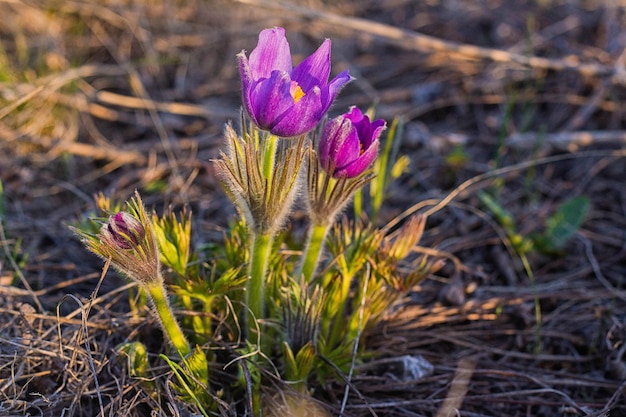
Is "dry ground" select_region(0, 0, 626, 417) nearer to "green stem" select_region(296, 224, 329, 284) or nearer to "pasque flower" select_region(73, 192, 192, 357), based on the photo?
"pasque flower" select_region(73, 192, 192, 357)

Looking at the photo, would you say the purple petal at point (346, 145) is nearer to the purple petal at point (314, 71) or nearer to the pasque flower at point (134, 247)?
the purple petal at point (314, 71)

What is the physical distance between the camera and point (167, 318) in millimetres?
1761

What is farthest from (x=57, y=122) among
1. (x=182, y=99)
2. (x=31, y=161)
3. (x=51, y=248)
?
(x=51, y=248)

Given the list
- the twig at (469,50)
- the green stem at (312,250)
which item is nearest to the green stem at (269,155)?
the green stem at (312,250)

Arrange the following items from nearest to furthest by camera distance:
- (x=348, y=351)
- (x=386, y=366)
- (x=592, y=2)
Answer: (x=348, y=351)
(x=386, y=366)
(x=592, y=2)

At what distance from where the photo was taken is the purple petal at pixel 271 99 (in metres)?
1.50

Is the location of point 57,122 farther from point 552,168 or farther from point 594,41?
point 594,41

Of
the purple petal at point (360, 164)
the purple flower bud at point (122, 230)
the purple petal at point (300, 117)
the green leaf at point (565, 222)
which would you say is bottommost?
the green leaf at point (565, 222)

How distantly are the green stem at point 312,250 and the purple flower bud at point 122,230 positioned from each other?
1.82 feet

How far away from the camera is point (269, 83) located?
152cm

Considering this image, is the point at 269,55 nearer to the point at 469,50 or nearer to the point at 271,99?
the point at 271,99

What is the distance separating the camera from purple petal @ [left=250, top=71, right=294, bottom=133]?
58.9 inches

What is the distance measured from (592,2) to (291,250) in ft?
10.5

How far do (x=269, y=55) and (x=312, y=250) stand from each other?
625mm
